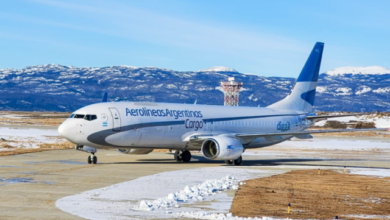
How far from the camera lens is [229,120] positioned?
38312 mm

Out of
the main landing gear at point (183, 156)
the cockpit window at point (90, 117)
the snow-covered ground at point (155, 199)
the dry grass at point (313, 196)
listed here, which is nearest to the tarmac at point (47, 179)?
the snow-covered ground at point (155, 199)

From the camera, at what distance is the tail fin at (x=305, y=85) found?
44000mm

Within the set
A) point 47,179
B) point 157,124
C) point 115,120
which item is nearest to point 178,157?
point 157,124

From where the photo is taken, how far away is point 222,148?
3350cm

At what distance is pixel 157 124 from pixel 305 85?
52.4ft

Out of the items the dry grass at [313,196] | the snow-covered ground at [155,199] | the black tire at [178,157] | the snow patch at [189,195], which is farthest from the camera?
the black tire at [178,157]

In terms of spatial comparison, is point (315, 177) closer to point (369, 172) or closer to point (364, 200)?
point (369, 172)

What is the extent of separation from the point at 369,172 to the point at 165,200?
53.4 ft

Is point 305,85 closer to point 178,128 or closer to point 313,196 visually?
point 178,128

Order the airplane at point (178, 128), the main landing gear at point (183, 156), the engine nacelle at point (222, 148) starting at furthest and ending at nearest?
1. the main landing gear at point (183, 156)
2. the engine nacelle at point (222, 148)
3. the airplane at point (178, 128)

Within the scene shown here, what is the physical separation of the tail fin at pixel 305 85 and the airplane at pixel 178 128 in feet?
1.56

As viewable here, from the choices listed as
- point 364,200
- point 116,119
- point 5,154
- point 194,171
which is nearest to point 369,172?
point 194,171

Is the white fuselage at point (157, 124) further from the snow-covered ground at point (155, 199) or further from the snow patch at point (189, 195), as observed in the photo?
the snow patch at point (189, 195)

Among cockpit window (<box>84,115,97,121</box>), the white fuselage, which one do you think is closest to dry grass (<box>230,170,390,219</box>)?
the white fuselage
